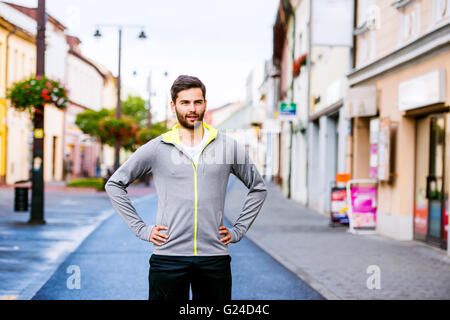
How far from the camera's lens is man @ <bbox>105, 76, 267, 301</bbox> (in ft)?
10.4

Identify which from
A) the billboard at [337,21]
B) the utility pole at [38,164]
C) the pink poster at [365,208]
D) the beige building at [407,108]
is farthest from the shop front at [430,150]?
the utility pole at [38,164]

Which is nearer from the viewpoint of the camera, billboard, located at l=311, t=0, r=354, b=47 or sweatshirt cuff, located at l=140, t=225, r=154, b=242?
sweatshirt cuff, located at l=140, t=225, r=154, b=242

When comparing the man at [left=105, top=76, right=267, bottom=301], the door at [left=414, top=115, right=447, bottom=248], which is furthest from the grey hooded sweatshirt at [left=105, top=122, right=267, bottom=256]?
the door at [left=414, top=115, right=447, bottom=248]

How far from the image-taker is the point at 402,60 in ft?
40.7

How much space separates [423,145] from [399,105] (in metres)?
0.80

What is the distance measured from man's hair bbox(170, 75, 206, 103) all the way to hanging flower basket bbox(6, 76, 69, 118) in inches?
456

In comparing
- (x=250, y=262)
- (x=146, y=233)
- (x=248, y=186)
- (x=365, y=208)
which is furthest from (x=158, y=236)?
(x=365, y=208)

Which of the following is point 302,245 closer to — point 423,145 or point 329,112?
point 423,145

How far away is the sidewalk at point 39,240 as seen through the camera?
7.89m

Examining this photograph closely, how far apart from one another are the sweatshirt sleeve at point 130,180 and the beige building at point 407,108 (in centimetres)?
793

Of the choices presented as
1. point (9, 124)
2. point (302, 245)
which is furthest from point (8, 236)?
point (9, 124)

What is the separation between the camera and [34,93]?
1424 cm

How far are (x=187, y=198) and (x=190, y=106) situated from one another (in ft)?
1.29

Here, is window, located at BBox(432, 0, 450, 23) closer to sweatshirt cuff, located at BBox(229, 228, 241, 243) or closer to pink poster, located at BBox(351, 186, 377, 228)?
pink poster, located at BBox(351, 186, 377, 228)
